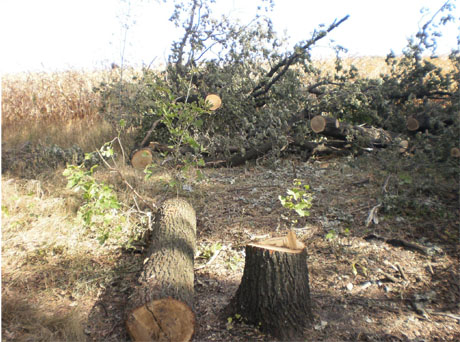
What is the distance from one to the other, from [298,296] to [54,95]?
29.5 ft

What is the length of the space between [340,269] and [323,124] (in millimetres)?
3482

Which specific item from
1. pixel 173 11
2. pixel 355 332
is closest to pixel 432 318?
pixel 355 332

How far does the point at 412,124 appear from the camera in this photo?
646 cm

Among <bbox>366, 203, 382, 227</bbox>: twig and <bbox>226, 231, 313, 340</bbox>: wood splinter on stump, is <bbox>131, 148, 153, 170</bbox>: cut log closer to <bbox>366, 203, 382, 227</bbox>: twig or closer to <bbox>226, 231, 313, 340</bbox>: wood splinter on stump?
<bbox>366, 203, 382, 227</bbox>: twig

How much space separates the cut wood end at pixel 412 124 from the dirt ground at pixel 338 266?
193 centimetres

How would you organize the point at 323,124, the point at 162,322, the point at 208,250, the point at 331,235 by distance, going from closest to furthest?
the point at 162,322 → the point at 331,235 → the point at 208,250 → the point at 323,124

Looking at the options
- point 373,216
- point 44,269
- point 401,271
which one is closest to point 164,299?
point 44,269

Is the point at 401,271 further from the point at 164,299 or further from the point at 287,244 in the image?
the point at 164,299

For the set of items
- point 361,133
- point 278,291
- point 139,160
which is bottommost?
point 278,291

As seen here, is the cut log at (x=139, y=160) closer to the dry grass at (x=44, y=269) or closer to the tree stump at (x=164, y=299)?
the dry grass at (x=44, y=269)

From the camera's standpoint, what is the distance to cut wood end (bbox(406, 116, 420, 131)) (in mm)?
6434

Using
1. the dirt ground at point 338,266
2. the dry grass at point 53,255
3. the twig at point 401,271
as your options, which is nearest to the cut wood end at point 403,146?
the dirt ground at point 338,266

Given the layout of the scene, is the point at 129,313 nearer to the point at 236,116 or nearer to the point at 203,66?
the point at 236,116

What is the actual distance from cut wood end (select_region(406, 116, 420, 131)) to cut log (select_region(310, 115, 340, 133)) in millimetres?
1262
